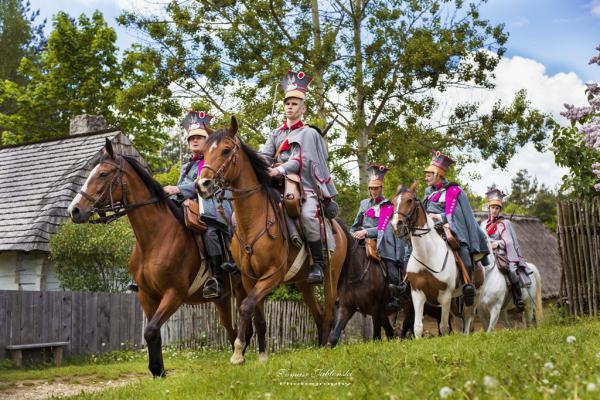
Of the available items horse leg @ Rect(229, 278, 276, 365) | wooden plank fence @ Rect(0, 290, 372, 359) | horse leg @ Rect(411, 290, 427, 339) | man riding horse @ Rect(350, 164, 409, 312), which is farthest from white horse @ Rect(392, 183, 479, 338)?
wooden plank fence @ Rect(0, 290, 372, 359)

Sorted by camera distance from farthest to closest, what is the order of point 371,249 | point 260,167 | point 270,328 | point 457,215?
point 270,328, point 371,249, point 457,215, point 260,167

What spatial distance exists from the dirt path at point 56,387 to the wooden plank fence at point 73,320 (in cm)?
252

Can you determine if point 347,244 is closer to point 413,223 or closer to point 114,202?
point 413,223

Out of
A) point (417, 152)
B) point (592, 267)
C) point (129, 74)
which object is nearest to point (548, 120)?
point (417, 152)

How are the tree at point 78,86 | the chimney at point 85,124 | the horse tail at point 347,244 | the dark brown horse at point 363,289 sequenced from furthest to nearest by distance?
the tree at point 78,86
the chimney at point 85,124
the dark brown horse at point 363,289
the horse tail at point 347,244

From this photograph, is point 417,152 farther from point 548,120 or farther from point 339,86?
point 548,120

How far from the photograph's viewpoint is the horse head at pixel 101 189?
834 centimetres

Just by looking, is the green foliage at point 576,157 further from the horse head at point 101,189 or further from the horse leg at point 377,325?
the horse head at point 101,189

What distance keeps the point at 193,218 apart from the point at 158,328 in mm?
1649

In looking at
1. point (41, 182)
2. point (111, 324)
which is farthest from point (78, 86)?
point (111, 324)

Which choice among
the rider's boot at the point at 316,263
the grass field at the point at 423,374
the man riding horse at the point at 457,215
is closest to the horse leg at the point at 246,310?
the grass field at the point at 423,374

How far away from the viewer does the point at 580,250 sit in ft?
49.3

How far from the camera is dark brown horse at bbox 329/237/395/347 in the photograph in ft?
Answer: 41.4

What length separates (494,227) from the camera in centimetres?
1498
